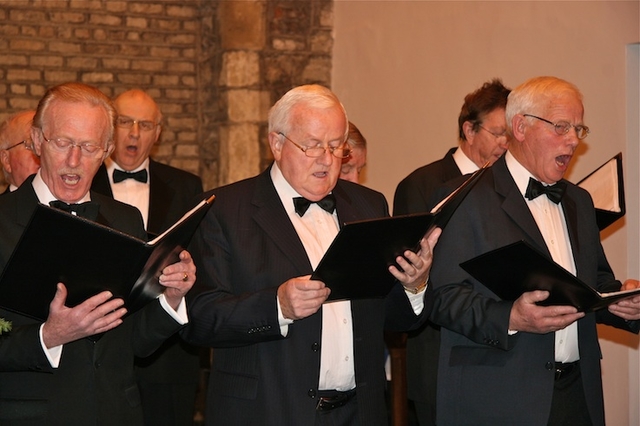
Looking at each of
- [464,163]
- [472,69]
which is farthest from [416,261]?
[472,69]

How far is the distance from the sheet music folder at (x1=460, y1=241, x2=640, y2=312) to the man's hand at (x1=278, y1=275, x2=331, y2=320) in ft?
1.73

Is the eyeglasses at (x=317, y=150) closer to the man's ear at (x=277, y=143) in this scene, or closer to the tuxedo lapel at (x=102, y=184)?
the man's ear at (x=277, y=143)

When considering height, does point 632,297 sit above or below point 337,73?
below

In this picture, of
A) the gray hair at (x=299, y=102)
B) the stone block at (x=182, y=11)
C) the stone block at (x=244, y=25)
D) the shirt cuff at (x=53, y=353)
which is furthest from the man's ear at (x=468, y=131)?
the stone block at (x=182, y=11)

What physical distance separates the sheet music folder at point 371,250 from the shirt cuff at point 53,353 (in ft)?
2.56

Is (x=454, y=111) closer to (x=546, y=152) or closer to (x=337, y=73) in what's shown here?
(x=337, y=73)

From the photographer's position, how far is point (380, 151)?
6.98 metres

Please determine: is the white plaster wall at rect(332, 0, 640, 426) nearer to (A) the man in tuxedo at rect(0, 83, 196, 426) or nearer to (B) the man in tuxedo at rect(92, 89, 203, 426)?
(B) the man in tuxedo at rect(92, 89, 203, 426)

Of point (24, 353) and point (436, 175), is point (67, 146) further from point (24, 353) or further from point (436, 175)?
point (436, 175)

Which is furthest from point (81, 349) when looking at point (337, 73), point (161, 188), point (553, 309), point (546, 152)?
point (337, 73)

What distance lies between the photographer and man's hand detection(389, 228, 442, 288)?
2.95 m

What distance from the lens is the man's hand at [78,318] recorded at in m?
2.57

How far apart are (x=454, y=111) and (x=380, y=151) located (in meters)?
0.97

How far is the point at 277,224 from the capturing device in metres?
3.17
